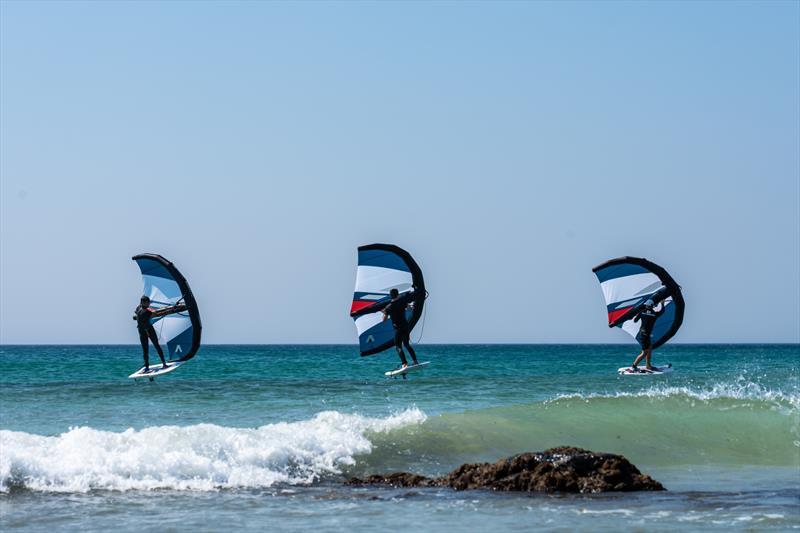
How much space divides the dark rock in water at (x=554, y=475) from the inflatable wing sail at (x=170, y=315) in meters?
5.38

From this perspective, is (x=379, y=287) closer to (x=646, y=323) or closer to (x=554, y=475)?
(x=646, y=323)

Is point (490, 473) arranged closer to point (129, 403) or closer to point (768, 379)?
point (129, 403)

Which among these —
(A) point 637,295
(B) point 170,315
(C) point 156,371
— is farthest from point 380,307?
(A) point 637,295

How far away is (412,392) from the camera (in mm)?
29984

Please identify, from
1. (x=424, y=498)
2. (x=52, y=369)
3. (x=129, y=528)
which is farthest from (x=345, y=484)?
(x=52, y=369)

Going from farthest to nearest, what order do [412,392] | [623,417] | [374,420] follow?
[412,392] < [623,417] < [374,420]

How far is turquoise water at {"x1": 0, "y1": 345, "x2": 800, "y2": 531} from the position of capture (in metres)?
13.1

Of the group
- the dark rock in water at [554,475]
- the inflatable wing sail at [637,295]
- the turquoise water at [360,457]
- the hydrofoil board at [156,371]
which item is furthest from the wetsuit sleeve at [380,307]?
the dark rock in water at [554,475]

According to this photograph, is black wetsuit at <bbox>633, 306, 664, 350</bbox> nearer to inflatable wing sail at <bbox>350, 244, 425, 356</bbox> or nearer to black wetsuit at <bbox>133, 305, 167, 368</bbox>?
inflatable wing sail at <bbox>350, 244, 425, 356</bbox>

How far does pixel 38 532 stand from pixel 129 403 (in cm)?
1482

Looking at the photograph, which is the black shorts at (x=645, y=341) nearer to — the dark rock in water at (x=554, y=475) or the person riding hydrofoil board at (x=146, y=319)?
the dark rock in water at (x=554, y=475)

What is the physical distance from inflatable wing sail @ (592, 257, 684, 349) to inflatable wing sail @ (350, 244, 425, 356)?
11.5 feet

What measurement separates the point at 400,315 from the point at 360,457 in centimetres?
262

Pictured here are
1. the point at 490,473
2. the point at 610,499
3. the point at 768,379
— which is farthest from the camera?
the point at 768,379
